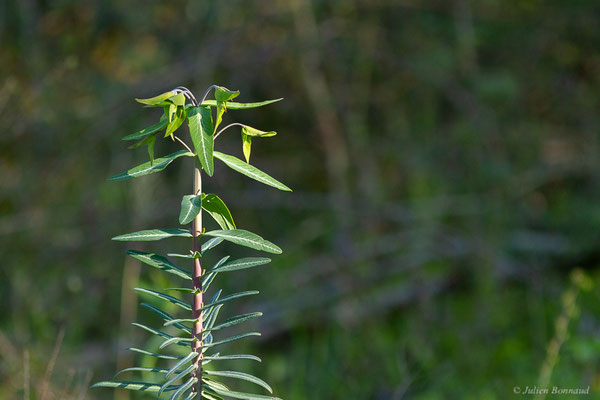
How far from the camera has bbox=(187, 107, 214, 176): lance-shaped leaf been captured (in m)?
0.40

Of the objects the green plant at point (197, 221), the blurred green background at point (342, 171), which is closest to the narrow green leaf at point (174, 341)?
the green plant at point (197, 221)

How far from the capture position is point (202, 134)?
41 cm

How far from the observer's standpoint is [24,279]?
7.43 ft

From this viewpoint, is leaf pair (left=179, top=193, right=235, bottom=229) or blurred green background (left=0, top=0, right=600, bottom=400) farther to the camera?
blurred green background (left=0, top=0, right=600, bottom=400)

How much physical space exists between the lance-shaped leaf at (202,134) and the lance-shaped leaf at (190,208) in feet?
0.08

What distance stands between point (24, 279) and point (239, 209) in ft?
3.70

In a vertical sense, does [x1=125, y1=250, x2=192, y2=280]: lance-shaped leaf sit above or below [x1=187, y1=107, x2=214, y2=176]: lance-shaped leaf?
below

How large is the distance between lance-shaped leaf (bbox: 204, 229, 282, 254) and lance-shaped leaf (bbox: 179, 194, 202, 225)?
0.03 m

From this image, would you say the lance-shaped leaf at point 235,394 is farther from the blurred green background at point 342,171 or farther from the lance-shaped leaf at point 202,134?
the blurred green background at point 342,171

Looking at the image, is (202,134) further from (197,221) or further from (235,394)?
(235,394)

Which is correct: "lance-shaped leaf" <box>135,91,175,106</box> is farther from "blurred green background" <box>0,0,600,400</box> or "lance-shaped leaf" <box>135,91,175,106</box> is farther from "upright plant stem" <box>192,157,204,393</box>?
"blurred green background" <box>0,0,600,400</box>

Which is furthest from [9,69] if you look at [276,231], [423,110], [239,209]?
[423,110]

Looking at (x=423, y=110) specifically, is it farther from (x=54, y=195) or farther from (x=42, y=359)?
(x=42, y=359)

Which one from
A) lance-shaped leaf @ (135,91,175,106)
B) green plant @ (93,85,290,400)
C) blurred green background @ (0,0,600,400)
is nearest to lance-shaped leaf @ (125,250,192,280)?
green plant @ (93,85,290,400)
